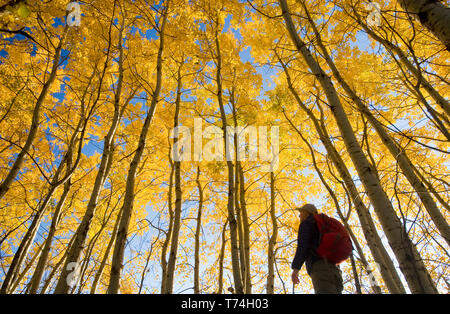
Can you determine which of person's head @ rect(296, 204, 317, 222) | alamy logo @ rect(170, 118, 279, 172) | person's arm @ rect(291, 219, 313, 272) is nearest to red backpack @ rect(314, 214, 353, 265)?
person's arm @ rect(291, 219, 313, 272)

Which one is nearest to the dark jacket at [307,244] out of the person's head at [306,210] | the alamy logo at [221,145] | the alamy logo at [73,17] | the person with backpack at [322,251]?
the person with backpack at [322,251]

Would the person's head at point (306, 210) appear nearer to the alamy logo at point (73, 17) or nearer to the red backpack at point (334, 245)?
the red backpack at point (334, 245)

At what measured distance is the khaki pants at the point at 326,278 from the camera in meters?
2.03

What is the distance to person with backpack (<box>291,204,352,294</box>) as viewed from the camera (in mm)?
2066

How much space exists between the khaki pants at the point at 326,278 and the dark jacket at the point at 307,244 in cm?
7

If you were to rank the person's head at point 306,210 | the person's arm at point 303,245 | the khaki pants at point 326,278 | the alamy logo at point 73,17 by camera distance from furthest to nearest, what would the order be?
the alamy logo at point 73,17 → the person's head at point 306,210 → the person's arm at point 303,245 → the khaki pants at point 326,278

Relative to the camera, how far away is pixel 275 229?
17.4ft

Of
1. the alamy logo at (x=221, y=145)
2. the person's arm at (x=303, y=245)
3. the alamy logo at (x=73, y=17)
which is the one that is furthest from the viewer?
the alamy logo at (x=221, y=145)

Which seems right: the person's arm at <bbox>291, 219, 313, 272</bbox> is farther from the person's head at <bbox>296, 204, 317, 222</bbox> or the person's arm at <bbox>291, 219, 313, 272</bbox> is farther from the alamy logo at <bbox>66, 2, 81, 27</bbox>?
the alamy logo at <bbox>66, 2, 81, 27</bbox>

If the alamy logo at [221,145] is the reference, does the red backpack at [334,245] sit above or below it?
below

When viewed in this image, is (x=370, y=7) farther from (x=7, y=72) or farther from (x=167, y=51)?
(x=7, y=72)

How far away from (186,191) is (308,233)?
5954 millimetres

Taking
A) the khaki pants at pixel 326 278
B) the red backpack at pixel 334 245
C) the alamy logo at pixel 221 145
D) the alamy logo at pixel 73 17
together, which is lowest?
the khaki pants at pixel 326 278

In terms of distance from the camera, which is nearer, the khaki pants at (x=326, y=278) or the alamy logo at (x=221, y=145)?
the khaki pants at (x=326, y=278)
